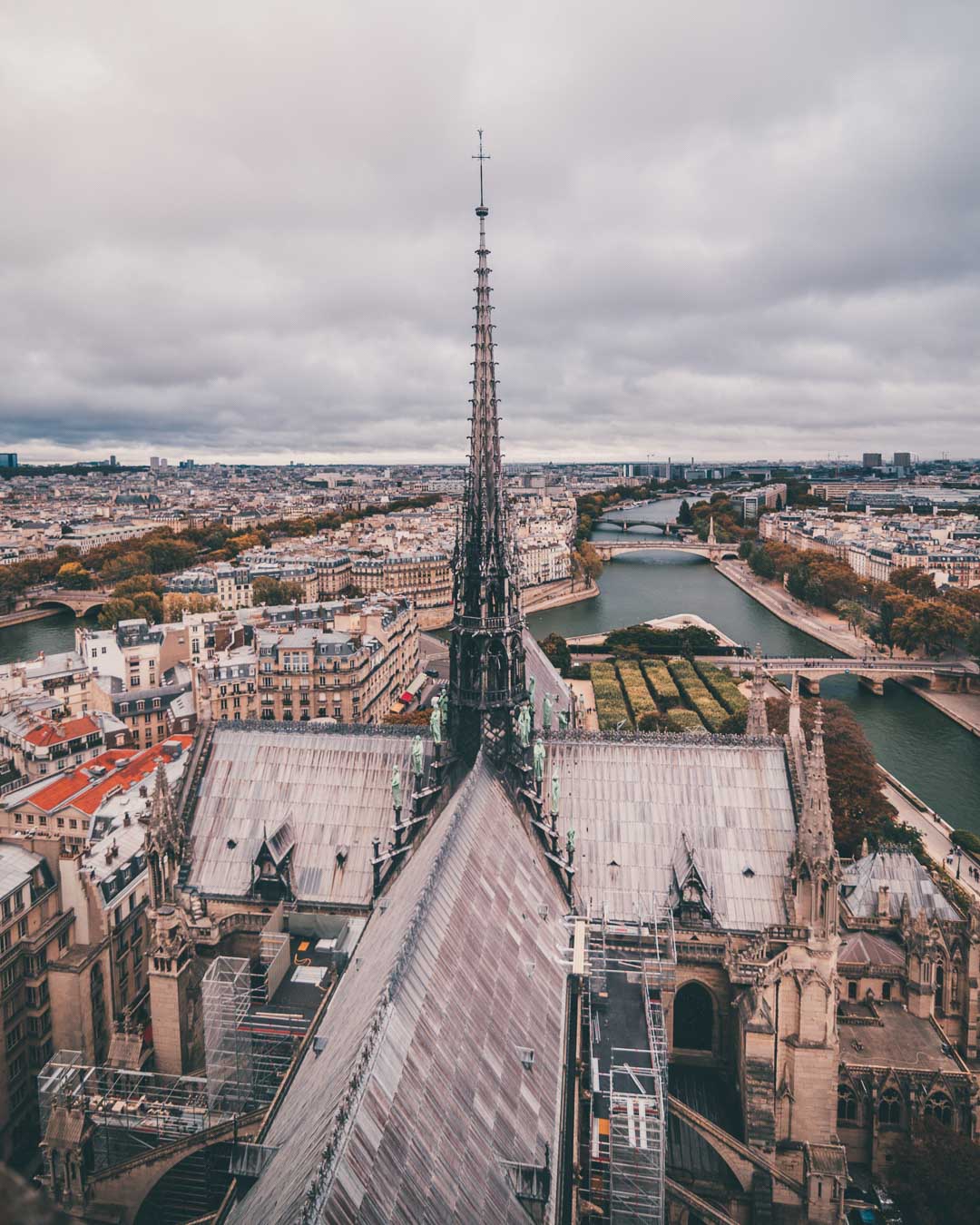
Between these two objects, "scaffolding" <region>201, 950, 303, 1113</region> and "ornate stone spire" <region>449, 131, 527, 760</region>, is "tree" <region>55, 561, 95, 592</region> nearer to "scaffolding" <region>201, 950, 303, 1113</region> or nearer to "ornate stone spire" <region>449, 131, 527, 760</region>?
"ornate stone spire" <region>449, 131, 527, 760</region>

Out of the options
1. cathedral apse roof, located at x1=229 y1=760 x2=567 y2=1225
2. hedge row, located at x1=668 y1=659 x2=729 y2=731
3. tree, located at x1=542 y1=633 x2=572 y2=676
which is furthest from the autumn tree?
tree, located at x1=542 y1=633 x2=572 y2=676

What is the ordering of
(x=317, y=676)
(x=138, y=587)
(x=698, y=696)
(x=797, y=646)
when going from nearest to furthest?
(x=317, y=676)
(x=698, y=696)
(x=797, y=646)
(x=138, y=587)

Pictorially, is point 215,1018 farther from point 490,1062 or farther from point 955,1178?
point 955,1178

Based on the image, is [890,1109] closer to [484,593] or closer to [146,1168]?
[484,593]

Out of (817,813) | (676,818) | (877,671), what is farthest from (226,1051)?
(877,671)

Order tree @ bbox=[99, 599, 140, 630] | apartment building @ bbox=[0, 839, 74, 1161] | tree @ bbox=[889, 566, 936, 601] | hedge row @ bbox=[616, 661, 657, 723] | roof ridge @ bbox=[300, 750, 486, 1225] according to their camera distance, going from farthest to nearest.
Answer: tree @ bbox=[889, 566, 936, 601] → tree @ bbox=[99, 599, 140, 630] → hedge row @ bbox=[616, 661, 657, 723] → apartment building @ bbox=[0, 839, 74, 1161] → roof ridge @ bbox=[300, 750, 486, 1225]

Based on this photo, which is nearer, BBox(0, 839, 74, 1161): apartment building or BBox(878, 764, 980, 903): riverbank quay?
BBox(0, 839, 74, 1161): apartment building

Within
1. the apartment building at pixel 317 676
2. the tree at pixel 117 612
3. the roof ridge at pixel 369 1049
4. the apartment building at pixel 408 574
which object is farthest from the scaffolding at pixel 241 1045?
the apartment building at pixel 408 574
